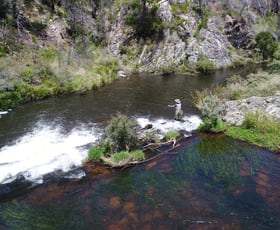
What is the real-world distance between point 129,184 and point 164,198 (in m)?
2.16

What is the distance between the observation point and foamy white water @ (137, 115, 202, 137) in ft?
72.6

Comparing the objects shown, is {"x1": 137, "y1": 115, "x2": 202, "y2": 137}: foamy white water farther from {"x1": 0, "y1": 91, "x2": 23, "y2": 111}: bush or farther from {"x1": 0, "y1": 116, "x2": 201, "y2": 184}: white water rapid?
{"x1": 0, "y1": 91, "x2": 23, "y2": 111}: bush

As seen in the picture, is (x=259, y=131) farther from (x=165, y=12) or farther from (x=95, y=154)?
(x=165, y=12)

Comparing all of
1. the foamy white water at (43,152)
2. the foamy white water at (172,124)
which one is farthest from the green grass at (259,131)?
the foamy white water at (43,152)

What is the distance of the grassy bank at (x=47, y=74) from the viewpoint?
1105 inches

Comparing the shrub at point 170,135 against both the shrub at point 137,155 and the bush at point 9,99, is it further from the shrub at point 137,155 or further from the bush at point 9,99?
the bush at point 9,99

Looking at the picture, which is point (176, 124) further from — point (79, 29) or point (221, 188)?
point (79, 29)

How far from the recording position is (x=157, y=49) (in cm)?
Result: 5016

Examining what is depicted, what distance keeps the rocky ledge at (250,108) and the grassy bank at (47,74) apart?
1685 cm

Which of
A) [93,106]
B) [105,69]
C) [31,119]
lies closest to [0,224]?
[31,119]

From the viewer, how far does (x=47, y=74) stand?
32.3m

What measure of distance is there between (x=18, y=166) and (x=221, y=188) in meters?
11.2

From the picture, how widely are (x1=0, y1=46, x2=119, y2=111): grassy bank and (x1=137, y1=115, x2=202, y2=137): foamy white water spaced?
12.0 m

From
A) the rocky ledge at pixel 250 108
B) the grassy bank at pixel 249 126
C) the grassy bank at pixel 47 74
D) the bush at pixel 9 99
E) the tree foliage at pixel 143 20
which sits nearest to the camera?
the grassy bank at pixel 249 126
